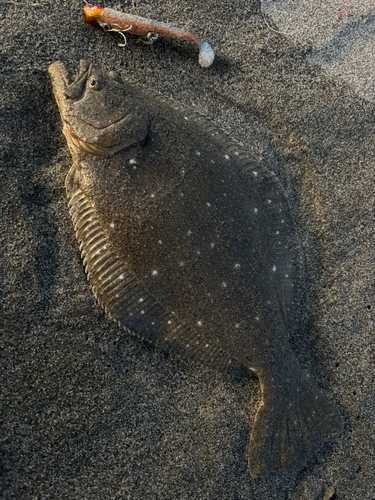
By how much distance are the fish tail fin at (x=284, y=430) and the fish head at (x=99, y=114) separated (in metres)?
1.42

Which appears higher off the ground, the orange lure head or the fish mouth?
the orange lure head

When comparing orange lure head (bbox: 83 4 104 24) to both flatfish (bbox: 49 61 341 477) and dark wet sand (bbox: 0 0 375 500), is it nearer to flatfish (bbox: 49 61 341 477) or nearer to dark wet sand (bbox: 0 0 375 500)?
dark wet sand (bbox: 0 0 375 500)

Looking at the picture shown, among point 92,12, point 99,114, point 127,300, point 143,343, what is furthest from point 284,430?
point 92,12

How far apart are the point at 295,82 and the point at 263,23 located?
1.39ft

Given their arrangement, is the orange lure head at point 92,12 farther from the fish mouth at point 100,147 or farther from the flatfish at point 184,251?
the fish mouth at point 100,147

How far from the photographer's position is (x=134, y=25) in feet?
7.36

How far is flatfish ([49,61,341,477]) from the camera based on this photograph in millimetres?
1908

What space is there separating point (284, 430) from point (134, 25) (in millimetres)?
2324

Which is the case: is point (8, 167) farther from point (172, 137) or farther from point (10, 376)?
point (10, 376)

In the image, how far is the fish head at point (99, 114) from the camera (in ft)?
6.27

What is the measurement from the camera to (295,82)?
2.37m

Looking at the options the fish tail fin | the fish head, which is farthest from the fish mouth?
the fish tail fin

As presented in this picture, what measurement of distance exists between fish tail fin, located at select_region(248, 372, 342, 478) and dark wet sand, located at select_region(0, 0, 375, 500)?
3.1 inches

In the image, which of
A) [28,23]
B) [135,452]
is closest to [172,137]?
[28,23]
